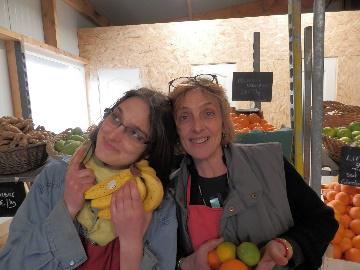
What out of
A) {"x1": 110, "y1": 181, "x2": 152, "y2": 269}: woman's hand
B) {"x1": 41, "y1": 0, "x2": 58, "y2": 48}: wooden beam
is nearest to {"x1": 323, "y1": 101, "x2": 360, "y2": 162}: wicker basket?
{"x1": 110, "y1": 181, "x2": 152, "y2": 269}: woman's hand

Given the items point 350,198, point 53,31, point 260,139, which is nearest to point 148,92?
point 260,139

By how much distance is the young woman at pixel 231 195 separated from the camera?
1.21m

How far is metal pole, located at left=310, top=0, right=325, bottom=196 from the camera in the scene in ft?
4.09

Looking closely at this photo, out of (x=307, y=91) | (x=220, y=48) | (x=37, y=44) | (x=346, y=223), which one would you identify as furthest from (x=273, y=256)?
(x=220, y=48)

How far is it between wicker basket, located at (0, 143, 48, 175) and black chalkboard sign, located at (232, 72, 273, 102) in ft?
4.21

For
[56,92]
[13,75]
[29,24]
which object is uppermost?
[29,24]

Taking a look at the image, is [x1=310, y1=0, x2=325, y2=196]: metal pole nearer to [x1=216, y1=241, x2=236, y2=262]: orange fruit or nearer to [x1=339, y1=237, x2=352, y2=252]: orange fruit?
[x1=216, y1=241, x2=236, y2=262]: orange fruit

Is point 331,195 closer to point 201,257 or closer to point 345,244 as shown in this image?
point 345,244

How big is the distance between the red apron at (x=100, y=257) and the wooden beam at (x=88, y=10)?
5442 mm

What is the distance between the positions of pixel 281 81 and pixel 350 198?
362cm

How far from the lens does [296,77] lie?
1434 mm

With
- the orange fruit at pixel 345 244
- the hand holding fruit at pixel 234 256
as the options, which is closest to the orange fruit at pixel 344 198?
the orange fruit at pixel 345 244

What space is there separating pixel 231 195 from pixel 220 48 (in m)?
4.65

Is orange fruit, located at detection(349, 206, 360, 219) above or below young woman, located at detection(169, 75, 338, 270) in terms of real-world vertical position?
below
